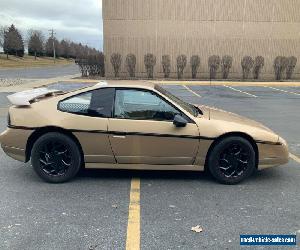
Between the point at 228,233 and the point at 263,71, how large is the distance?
74.5 feet

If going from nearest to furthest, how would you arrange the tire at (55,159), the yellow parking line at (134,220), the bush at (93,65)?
the yellow parking line at (134,220) < the tire at (55,159) < the bush at (93,65)

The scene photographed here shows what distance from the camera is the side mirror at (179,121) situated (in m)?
Answer: 4.43

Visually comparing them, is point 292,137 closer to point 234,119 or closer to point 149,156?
point 234,119

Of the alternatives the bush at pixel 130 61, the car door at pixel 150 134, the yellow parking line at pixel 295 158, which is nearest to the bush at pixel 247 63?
the bush at pixel 130 61

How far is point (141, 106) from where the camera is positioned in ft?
15.2

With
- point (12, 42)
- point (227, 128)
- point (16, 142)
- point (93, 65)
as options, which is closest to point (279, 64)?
point (93, 65)

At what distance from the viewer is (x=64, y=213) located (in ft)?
12.2

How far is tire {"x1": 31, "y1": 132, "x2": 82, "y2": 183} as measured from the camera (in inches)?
179

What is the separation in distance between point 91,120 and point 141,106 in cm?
71

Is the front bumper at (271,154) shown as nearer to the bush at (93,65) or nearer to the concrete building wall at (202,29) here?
the concrete building wall at (202,29)

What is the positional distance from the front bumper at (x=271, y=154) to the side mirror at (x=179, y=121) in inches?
41.9

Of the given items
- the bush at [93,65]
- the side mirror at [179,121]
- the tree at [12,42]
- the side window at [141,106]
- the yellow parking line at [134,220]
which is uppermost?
the tree at [12,42]

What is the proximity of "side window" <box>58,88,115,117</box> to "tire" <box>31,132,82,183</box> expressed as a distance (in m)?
0.40

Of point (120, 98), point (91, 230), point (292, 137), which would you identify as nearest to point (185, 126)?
point (120, 98)
